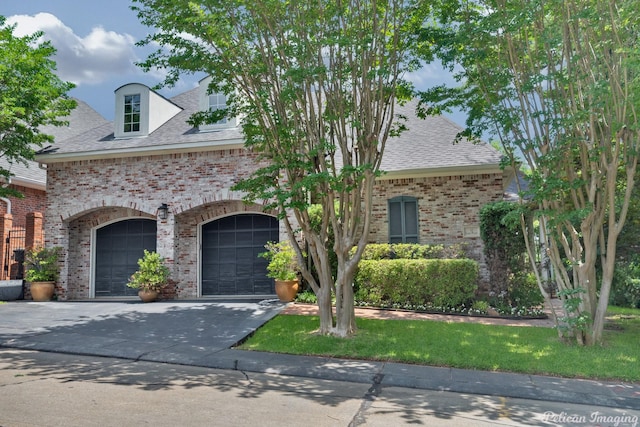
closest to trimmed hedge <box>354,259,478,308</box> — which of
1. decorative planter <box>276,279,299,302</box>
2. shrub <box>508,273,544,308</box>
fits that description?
shrub <box>508,273,544,308</box>

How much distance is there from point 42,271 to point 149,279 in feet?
11.8

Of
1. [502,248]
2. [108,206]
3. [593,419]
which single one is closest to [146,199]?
[108,206]

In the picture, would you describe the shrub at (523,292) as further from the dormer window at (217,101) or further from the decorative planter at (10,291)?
the decorative planter at (10,291)

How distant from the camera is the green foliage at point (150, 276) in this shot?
12.1 m

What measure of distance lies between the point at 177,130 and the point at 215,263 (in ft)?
13.9

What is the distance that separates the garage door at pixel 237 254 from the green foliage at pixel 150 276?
1441 mm

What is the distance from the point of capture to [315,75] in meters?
7.42

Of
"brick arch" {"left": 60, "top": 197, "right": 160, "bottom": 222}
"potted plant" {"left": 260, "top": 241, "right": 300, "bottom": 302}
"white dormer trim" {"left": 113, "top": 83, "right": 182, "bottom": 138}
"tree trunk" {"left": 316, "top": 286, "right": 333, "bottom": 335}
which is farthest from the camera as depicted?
"white dormer trim" {"left": 113, "top": 83, "right": 182, "bottom": 138}

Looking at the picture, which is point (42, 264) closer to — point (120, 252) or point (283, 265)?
point (120, 252)

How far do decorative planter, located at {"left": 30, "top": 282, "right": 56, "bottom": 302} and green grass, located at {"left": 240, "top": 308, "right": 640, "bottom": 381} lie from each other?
26.5 ft

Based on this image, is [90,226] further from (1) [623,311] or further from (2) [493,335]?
(1) [623,311]

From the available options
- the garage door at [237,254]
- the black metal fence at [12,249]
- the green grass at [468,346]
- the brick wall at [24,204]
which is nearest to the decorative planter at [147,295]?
the garage door at [237,254]

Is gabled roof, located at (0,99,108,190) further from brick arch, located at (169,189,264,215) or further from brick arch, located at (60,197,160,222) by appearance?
brick arch, located at (169,189,264,215)

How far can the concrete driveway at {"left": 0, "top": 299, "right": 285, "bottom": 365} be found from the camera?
7156 mm
